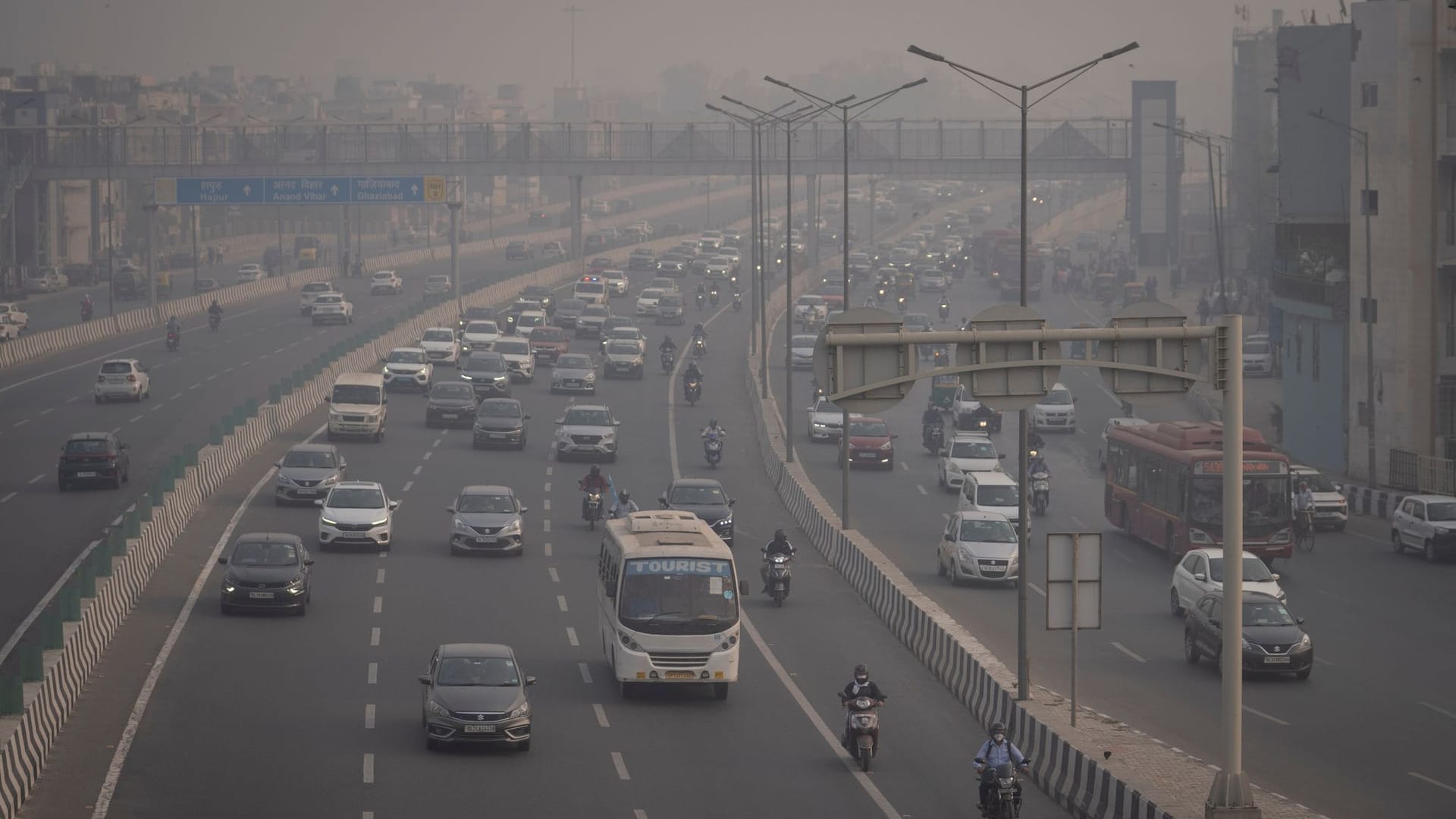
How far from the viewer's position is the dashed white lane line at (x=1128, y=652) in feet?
111

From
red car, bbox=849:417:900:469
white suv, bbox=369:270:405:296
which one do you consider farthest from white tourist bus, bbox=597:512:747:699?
white suv, bbox=369:270:405:296

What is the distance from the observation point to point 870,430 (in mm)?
60844

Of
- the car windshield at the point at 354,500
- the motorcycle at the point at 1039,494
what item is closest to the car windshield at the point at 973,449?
the motorcycle at the point at 1039,494

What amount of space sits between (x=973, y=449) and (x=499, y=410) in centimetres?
1470

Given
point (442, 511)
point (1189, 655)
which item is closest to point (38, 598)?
point (442, 511)

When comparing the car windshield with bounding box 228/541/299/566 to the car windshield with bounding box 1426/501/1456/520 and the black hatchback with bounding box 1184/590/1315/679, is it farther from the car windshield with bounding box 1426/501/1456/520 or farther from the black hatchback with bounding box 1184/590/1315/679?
the car windshield with bounding box 1426/501/1456/520

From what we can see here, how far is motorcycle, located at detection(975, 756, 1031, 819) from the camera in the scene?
2250 centimetres

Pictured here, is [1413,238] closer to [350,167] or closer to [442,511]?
[442,511]

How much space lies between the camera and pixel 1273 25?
163750 millimetres

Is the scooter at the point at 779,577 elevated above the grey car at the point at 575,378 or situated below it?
below

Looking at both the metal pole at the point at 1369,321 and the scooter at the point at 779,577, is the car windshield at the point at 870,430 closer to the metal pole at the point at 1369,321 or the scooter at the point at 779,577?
the metal pole at the point at 1369,321

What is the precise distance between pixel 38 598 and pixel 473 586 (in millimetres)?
8306

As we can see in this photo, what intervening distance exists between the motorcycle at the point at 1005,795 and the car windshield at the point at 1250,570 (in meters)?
14.7

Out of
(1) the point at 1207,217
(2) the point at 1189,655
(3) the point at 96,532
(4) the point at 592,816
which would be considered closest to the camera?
(4) the point at 592,816
